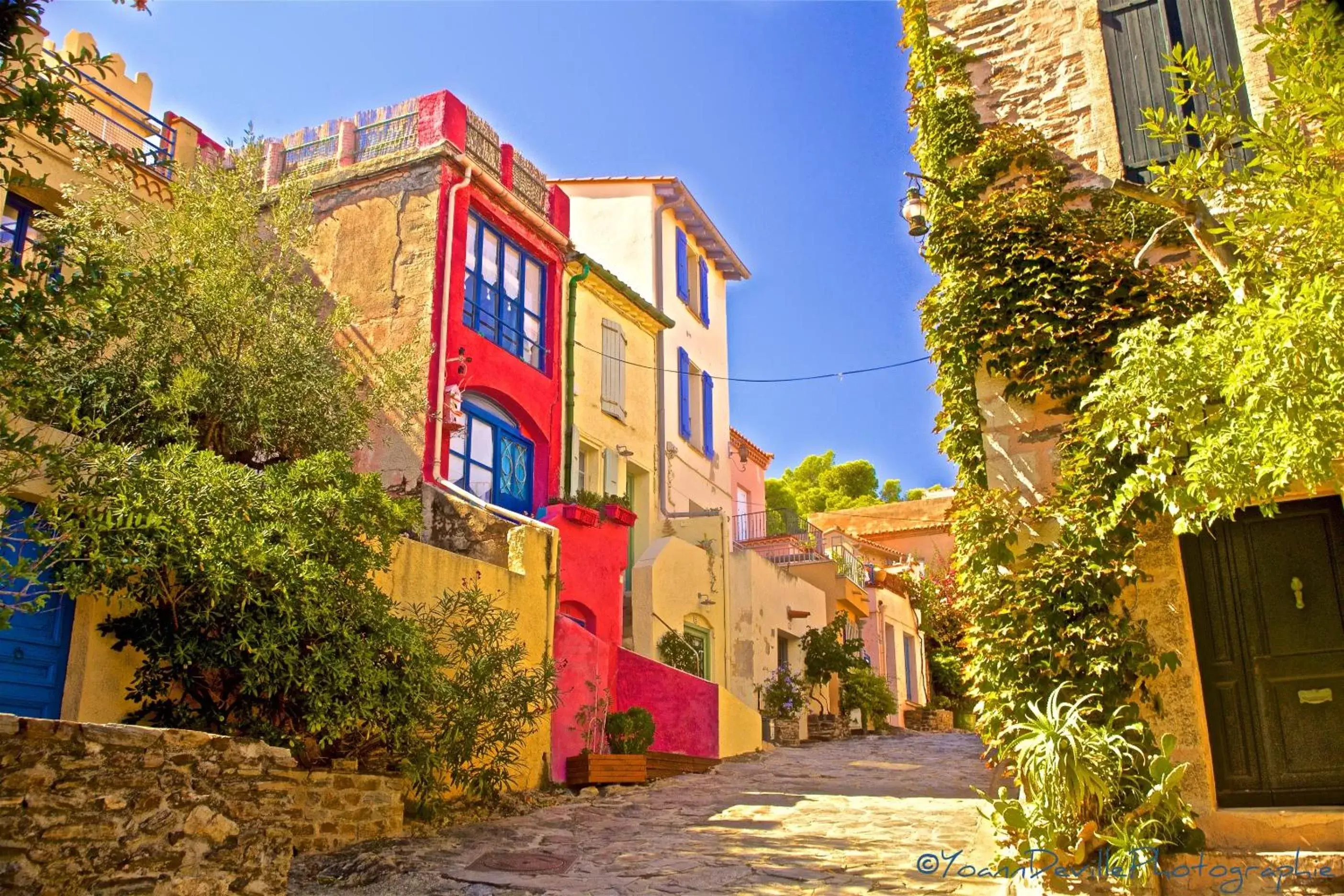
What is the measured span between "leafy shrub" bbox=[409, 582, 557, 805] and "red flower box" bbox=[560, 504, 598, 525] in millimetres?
4547

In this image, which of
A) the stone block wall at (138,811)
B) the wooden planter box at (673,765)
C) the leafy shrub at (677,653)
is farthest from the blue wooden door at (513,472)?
the stone block wall at (138,811)

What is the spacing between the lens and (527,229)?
1752 centimetres

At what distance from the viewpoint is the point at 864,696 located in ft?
73.6

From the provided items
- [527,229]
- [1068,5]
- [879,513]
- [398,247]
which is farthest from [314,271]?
[879,513]

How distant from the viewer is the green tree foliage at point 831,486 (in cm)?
4328

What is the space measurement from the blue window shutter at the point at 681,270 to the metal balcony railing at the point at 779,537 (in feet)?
17.1

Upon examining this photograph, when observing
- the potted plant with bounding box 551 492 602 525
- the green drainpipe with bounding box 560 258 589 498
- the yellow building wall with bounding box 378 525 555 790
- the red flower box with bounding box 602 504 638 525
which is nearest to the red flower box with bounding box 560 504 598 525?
the potted plant with bounding box 551 492 602 525

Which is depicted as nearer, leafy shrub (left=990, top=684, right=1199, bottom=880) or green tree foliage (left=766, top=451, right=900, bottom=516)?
leafy shrub (left=990, top=684, right=1199, bottom=880)

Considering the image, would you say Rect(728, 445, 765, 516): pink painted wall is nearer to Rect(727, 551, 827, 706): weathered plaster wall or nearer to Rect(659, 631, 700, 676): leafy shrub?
Rect(727, 551, 827, 706): weathered plaster wall

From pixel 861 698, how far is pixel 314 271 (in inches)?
532

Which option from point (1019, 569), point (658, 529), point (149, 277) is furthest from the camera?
point (658, 529)

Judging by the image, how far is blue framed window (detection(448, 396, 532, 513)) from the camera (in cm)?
1538

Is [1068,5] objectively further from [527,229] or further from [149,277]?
[527,229]

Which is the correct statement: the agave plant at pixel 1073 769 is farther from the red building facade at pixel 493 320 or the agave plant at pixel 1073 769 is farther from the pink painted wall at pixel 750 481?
the pink painted wall at pixel 750 481
